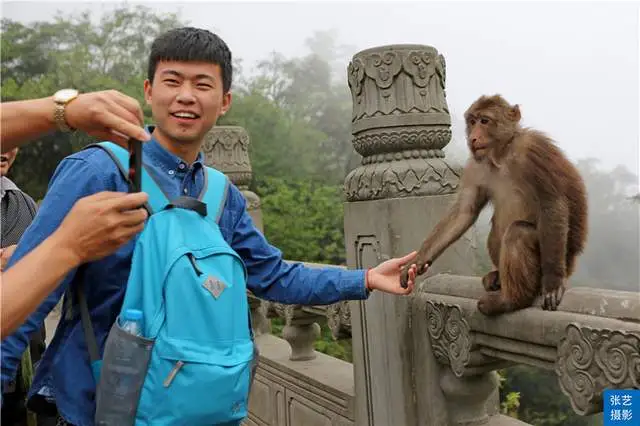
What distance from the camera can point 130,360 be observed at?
1282 millimetres

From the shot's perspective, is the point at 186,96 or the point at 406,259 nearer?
the point at 186,96

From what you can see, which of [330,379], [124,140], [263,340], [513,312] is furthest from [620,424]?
[263,340]

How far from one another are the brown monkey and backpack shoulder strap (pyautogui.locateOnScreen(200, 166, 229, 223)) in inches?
26.2

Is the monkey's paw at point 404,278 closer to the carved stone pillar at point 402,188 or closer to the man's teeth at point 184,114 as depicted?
the carved stone pillar at point 402,188

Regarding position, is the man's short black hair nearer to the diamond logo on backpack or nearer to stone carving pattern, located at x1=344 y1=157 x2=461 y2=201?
the diamond logo on backpack

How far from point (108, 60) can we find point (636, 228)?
58.5ft

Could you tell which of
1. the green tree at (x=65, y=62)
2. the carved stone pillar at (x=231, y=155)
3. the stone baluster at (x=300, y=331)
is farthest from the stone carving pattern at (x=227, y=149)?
the green tree at (x=65, y=62)

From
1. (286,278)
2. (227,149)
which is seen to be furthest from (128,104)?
(227,149)

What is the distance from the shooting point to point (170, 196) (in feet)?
4.81

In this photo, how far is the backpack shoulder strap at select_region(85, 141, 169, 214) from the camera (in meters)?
1.42

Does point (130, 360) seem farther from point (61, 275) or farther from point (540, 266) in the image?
point (540, 266)

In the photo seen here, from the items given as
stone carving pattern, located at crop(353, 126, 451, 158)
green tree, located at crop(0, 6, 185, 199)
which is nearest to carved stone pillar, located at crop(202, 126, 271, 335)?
stone carving pattern, located at crop(353, 126, 451, 158)

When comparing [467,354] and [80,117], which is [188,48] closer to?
[80,117]

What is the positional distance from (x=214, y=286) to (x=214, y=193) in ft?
1.03
